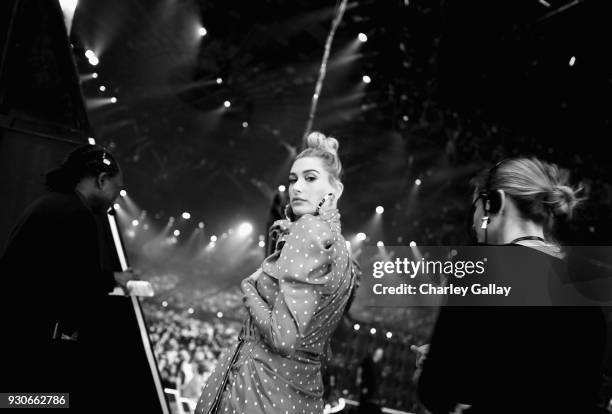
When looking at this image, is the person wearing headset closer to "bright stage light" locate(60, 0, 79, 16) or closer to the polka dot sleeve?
the polka dot sleeve

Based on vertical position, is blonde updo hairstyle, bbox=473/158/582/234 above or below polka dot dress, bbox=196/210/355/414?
above

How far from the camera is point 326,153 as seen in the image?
1.71 metres

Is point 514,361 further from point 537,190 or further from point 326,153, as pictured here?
point 326,153

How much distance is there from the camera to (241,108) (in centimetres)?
1023

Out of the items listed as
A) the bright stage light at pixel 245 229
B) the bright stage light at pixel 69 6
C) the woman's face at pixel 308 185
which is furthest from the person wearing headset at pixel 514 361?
the bright stage light at pixel 245 229

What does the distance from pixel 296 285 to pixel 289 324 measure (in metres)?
0.11

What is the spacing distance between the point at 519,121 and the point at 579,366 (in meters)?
5.75

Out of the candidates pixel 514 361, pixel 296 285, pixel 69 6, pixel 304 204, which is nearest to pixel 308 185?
pixel 304 204

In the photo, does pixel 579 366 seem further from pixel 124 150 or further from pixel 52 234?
pixel 124 150

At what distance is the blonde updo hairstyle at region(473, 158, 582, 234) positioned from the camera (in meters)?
1.13

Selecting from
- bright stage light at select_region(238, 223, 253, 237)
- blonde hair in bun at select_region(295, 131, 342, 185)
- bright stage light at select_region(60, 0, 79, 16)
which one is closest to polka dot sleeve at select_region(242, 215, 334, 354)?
blonde hair in bun at select_region(295, 131, 342, 185)

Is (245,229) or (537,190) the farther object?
(245,229)

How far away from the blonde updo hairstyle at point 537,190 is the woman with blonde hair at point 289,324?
52cm

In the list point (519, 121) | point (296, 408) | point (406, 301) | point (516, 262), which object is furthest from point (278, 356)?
point (519, 121)
